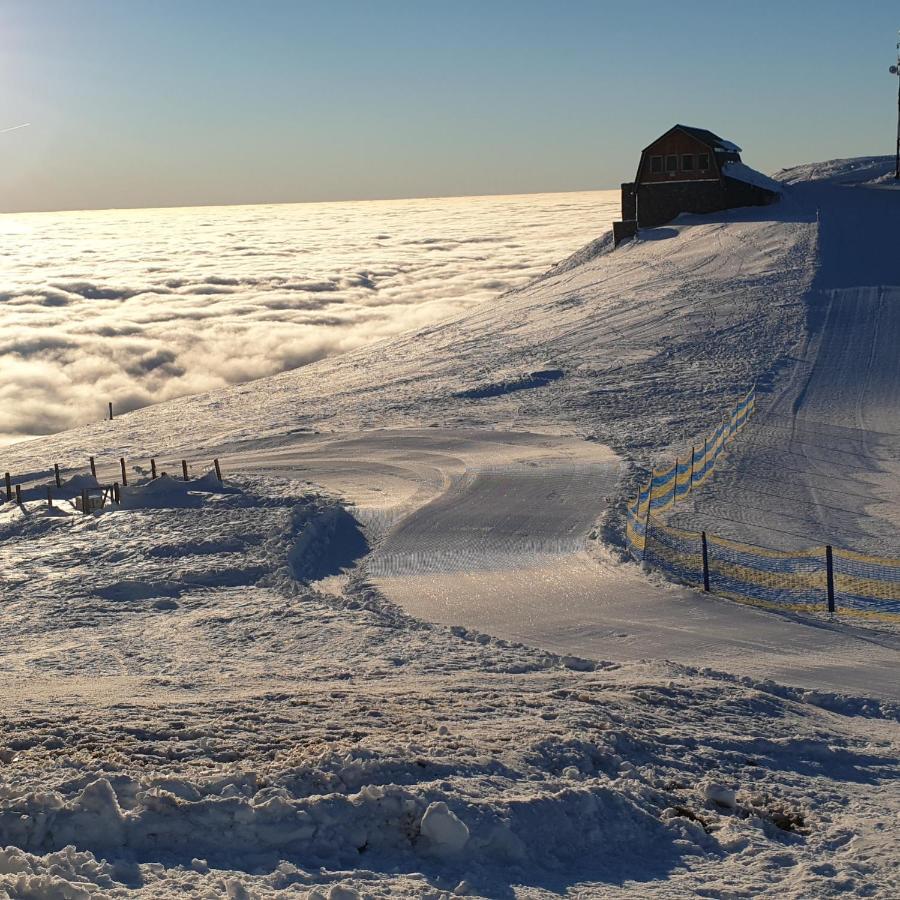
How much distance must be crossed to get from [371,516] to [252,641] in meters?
8.17

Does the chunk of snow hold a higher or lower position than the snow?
lower

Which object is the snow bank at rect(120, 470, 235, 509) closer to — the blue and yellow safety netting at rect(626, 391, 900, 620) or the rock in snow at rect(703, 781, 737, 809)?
the blue and yellow safety netting at rect(626, 391, 900, 620)

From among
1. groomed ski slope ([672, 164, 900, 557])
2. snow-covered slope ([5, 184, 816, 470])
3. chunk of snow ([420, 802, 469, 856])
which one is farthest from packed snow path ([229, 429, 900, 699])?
chunk of snow ([420, 802, 469, 856])

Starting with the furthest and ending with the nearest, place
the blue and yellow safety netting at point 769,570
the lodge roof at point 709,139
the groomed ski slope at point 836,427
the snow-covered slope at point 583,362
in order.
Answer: the lodge roof at point 709,139 < the snow-covered slope at point 583,362 < the groomed ski slope at point 836,427 < the blue and yellow safety netting at point 769,570

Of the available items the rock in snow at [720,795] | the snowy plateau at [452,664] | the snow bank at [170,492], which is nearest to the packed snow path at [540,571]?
the snowy plateau at [452,664]

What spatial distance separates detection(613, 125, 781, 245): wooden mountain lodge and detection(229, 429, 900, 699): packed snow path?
3472cm

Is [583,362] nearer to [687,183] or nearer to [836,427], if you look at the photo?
[836,427]

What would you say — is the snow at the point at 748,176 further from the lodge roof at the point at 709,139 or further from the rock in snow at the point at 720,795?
the rock in snow at the point at 720,795

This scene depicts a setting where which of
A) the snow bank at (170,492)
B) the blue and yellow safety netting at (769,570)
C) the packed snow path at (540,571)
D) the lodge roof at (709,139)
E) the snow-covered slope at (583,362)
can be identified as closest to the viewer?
the packed snow path at (540,571)

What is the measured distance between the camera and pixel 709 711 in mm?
11703

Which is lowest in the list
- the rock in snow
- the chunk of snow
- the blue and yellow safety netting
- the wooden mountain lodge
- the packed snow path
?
the blue and yellow safety netting

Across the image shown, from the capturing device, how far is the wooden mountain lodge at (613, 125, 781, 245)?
201 ft

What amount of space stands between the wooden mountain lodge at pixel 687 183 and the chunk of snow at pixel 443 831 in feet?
188

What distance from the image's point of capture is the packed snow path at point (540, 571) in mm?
14500
